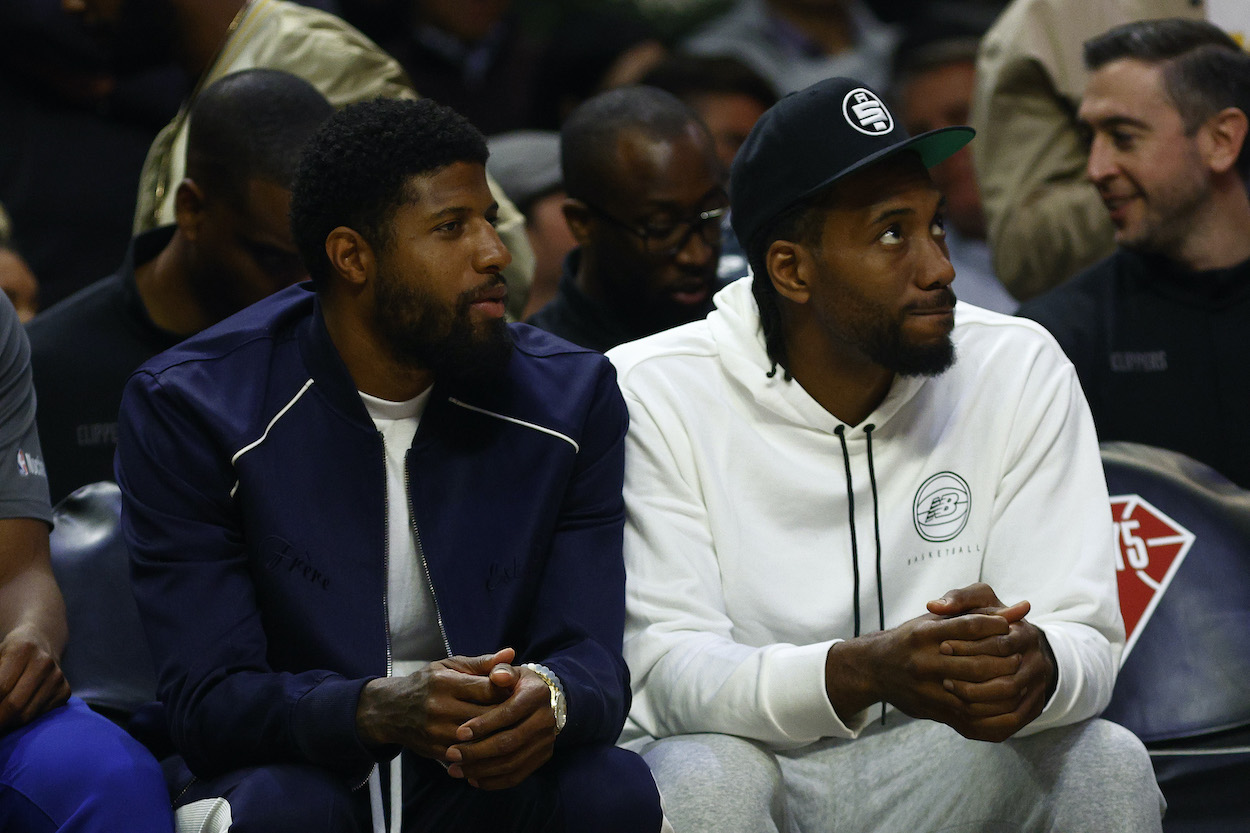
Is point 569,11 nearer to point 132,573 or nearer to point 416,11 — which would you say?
point 416,11

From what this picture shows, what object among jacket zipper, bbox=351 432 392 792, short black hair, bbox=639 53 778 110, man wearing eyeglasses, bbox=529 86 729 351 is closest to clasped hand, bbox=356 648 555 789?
jacket zipper, bbox=351 432 392 792

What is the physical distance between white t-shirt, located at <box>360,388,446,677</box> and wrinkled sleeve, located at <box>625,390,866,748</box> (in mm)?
385

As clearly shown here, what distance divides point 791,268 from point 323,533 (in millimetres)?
1085

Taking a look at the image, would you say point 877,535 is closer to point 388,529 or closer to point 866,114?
point 866,114

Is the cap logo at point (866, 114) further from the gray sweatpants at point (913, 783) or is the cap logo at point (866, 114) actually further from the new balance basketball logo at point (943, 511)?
the gray sweatpants at point (913, 783)

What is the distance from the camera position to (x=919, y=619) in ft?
9.01

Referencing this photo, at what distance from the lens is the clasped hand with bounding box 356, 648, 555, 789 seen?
2.52 meters

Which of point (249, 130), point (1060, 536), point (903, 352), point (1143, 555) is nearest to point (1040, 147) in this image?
point (1143, 555)

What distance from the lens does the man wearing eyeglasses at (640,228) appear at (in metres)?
4.27

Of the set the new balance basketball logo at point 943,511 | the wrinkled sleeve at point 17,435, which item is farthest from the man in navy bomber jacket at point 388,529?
the new balance basketball logo at point 943,511

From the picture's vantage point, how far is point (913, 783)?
9.94 ft

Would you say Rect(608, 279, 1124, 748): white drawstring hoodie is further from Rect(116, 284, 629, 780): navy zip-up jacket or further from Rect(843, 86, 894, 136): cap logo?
Rect(843, 86, 894, 136): cap logo

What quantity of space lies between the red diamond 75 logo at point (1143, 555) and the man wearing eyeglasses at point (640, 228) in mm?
1271

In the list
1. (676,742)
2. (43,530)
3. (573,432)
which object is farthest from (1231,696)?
(43,530)
